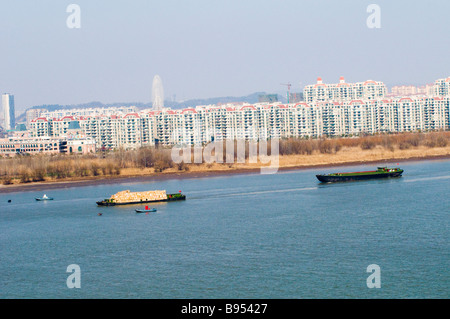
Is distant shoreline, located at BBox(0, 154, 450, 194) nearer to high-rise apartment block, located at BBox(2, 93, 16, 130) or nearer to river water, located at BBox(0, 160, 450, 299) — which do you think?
river water, located at BBox(0, 160, 450, 299)

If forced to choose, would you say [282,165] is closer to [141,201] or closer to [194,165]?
[194,165]

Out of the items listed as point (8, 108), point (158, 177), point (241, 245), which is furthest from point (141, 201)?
point (8, 108)

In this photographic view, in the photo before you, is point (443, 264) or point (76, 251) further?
point (76, 251)

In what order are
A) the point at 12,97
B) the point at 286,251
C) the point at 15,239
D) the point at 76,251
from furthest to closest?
the point at 12,97 < the point at 15,239 < the point at 76,251 < the point at 286,251
